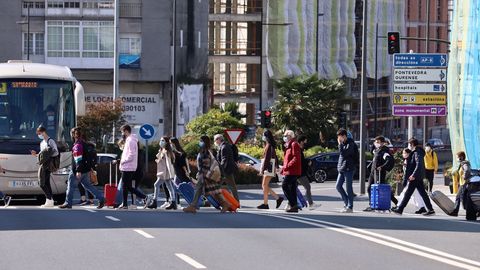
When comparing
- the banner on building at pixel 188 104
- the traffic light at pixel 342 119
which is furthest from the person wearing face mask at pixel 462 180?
the banner on building at pixel 188 104

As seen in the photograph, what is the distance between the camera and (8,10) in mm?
63219

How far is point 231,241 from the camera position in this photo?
16734mm

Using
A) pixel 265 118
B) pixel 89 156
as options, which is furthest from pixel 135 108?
pixel 89 156

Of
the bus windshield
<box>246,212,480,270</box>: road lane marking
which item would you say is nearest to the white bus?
the bus windshield

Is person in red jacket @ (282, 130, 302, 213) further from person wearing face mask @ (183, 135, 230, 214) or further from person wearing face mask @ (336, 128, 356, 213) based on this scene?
person wearing face mask @ (183, 135, 230, 214)

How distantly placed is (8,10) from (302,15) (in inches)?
907

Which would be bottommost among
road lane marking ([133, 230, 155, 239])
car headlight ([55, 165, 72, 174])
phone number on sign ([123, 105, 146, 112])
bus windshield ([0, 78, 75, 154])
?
road lane marking ([133, 230, 155, 239])

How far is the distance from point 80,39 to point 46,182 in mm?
38843

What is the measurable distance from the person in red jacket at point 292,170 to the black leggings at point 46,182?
5.35 metres

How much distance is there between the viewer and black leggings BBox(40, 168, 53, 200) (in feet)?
84.8

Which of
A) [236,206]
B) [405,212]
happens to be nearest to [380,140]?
[405,212]

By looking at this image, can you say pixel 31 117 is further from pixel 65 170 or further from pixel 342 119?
pixel 342 119

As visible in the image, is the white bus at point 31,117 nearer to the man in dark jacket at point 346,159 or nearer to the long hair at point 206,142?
the long hair at point 206,142

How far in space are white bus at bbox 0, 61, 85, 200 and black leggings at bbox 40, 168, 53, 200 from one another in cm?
91
